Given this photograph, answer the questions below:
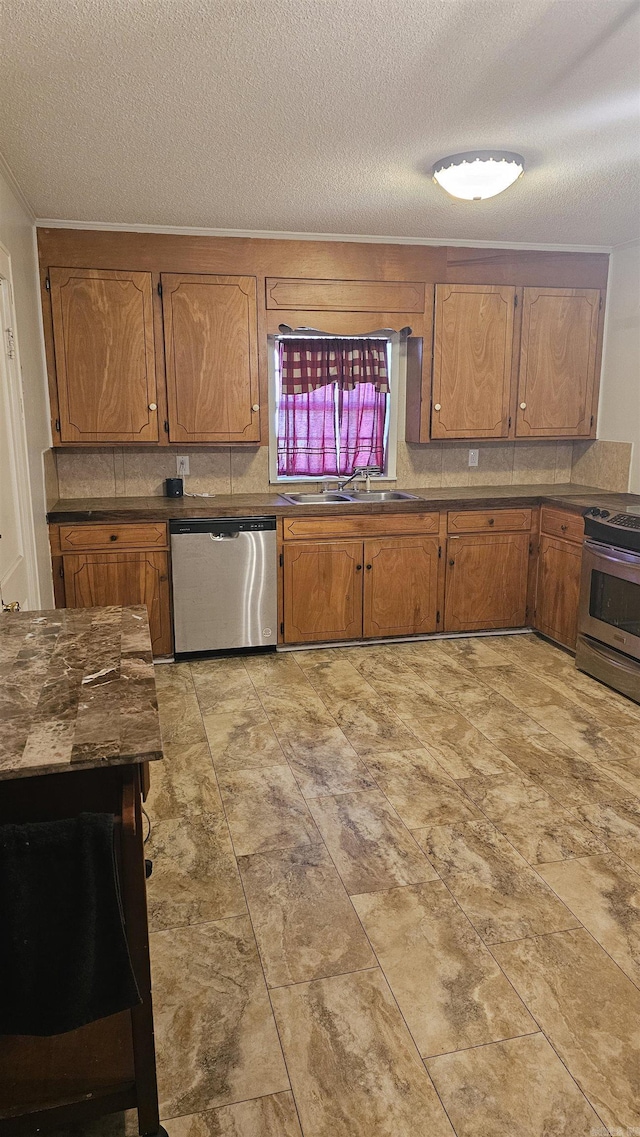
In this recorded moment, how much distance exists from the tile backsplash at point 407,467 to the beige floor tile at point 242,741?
1677 mm

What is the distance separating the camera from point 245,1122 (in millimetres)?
1572

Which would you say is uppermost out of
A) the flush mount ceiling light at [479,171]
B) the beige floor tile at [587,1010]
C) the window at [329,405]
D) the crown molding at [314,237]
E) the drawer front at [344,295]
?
the crown molding at [314,237]

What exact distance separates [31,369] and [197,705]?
5.98 feet

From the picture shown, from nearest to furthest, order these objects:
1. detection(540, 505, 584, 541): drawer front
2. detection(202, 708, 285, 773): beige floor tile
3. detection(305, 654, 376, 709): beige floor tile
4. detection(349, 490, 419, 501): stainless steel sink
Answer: detection(202, 708, 285, 773): beige floor tile → detection(305, 654, 376, 709): beige floor tile → detection(540, 505, 584, 541): drawer front → detection(349, 490, 419, 501): stainless steel sink

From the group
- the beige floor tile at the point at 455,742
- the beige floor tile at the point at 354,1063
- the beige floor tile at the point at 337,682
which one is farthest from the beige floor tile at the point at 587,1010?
the beige floor tile at the point at 337,682

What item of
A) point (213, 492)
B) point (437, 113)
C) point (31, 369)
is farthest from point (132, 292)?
point (437, 113)

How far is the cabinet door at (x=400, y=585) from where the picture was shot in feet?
14.8

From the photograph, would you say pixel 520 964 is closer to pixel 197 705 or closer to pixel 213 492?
pixel 197 705

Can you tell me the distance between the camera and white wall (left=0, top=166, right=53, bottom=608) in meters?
3.25

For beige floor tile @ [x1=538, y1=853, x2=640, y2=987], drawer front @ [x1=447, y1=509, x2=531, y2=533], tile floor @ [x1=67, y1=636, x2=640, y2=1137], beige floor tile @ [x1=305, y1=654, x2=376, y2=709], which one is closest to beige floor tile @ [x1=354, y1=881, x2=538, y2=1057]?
tile floor @ [x1=67, y1=636, x2=640, y2=1137]

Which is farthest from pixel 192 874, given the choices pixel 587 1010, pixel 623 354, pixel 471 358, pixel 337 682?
pixel 623 354

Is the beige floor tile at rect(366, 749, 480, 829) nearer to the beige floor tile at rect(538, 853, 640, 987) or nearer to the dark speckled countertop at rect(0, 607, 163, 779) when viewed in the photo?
the beige floor tile at rect(538, 853, 640, 987)

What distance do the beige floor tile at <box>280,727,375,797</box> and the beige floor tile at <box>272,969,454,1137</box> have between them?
99cm

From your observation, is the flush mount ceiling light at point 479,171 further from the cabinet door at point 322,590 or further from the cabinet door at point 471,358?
the cabinet door at point 322,590
